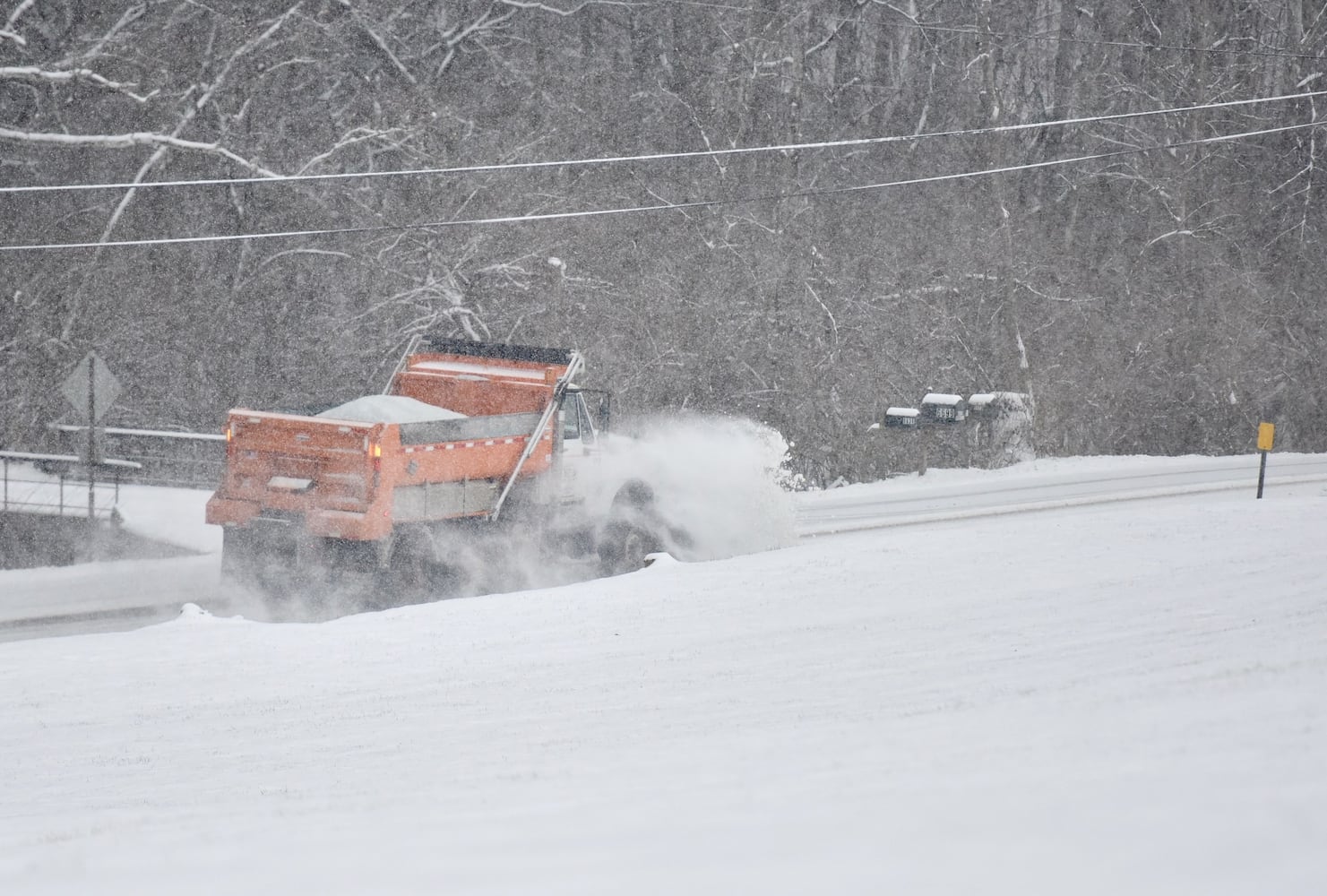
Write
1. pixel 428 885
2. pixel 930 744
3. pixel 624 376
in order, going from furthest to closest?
pixel 624 376, pixel 930 744, pixel 428 885

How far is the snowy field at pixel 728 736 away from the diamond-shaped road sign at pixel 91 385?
6.93 metres

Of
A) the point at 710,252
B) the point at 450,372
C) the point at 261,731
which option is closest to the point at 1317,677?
the point at 261,731

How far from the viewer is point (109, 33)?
73.8ft

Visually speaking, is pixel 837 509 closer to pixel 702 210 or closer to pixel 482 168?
pixel 482 168

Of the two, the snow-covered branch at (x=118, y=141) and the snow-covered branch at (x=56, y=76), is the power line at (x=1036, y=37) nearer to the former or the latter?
the snow-covered branch at (x=118, y=141)

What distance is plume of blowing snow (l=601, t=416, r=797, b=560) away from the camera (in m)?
15.6

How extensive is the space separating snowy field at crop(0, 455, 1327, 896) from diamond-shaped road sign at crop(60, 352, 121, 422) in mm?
6925

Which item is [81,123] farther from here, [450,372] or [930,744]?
[930,744]

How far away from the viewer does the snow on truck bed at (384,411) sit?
13.2 meters

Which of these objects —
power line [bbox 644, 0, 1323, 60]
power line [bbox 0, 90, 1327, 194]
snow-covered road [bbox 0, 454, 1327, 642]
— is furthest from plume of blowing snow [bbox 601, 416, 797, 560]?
power line [bbox 644, 0, 1323, 60]

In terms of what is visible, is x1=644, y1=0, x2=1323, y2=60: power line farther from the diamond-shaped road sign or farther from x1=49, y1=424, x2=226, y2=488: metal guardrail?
the diamond-shaped road sign

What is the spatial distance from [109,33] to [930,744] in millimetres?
21184

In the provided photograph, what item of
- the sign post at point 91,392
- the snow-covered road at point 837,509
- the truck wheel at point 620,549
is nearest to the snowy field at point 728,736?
the truck wheel at point 620,549

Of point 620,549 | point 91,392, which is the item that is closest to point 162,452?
point 91,392
